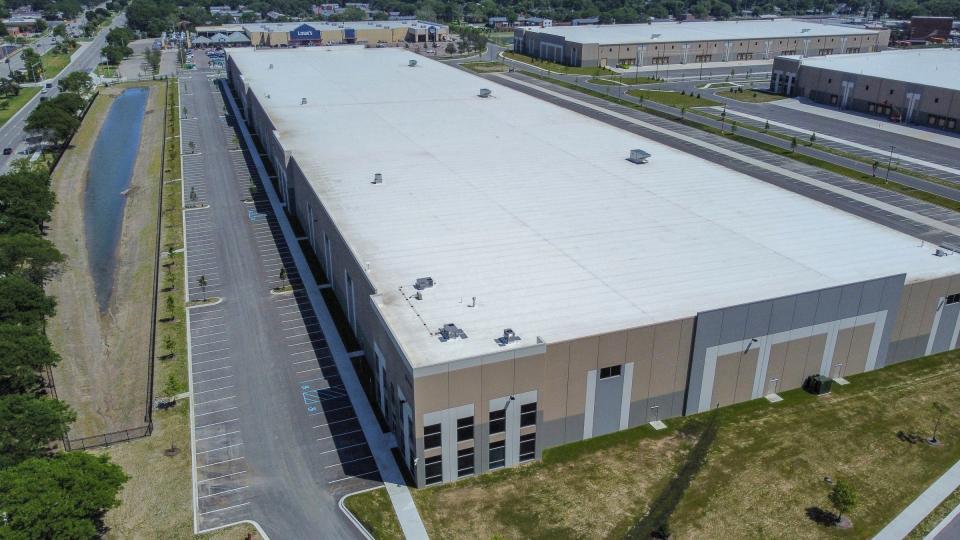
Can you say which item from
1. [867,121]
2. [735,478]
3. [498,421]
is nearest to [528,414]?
[498,421]

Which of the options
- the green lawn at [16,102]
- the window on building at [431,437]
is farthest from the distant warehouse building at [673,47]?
the window on building at [431,437]

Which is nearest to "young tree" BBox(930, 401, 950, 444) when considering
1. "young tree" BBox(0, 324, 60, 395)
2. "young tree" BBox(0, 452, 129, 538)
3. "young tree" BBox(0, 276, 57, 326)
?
"young tree" BBox(0, 452, 129, 538)

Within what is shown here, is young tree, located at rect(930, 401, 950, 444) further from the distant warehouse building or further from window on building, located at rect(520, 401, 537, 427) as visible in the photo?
the distant warehouse building

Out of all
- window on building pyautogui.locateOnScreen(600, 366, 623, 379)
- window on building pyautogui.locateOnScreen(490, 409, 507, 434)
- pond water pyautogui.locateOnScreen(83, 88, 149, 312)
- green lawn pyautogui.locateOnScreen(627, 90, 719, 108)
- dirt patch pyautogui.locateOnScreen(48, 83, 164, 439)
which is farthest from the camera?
green lawn pyautogui.locateOnScreen(627, 90, 719, 108)

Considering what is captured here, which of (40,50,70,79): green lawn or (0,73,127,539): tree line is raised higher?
(40,50,70,79): green lawn

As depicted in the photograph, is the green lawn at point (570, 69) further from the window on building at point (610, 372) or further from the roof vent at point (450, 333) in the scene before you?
the roof vent at point (450, 333)

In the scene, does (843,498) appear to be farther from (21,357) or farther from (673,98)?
(673,98)

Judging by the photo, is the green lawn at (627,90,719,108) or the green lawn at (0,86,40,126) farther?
the green lawn at (627,90,719,108)

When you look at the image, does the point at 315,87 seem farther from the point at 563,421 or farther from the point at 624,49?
the point at 624,49
